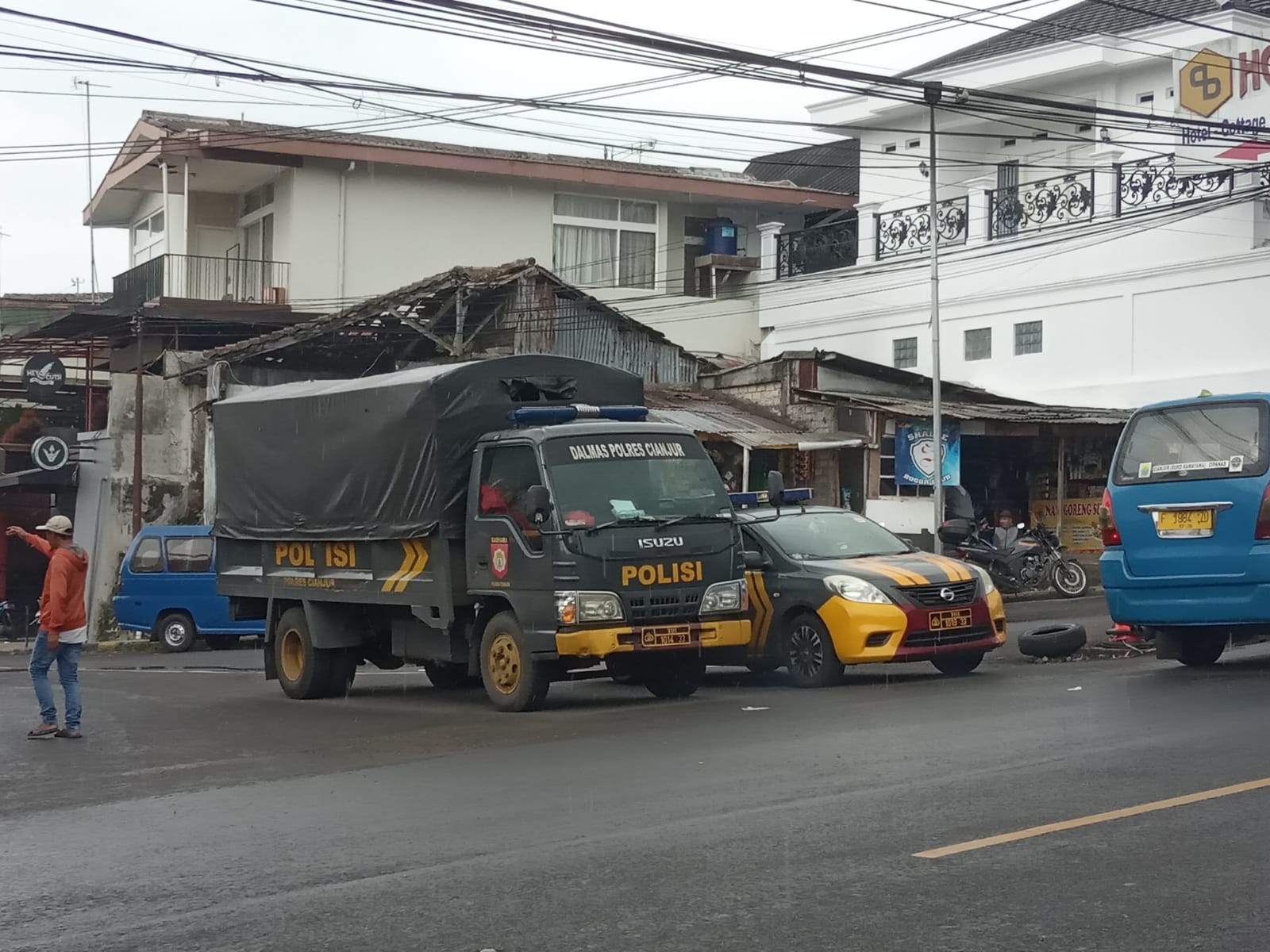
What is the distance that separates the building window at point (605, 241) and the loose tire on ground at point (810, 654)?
85.2 feet

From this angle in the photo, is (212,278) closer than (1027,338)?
No

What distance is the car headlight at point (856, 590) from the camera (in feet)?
44.7

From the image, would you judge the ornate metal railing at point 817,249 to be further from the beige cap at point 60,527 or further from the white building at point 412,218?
the beige cap at point 60,527

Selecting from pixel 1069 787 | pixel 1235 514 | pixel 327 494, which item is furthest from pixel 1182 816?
pixel 327 494

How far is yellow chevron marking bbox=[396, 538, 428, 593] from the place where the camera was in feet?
45.6

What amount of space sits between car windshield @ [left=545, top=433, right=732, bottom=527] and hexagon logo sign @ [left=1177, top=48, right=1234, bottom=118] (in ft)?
55.2

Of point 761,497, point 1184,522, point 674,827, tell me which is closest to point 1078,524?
point 761,497

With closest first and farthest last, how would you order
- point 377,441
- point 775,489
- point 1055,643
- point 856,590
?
point 856,590, point 775,489, point 377,441, point 1055,643

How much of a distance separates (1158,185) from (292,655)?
2138cm

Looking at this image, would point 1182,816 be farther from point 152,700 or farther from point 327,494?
point 152,700

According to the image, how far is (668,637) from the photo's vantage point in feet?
42.3

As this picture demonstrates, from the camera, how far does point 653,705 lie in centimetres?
1327

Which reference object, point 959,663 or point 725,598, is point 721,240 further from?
point 725,598

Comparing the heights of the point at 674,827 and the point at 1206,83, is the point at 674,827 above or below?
below
